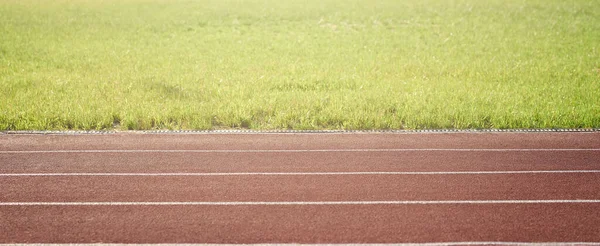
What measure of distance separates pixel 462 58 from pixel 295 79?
6.35m

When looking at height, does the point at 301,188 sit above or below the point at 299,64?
above

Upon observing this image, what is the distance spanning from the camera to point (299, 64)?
16547 millimetres

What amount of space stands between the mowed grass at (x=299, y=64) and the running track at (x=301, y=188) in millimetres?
983

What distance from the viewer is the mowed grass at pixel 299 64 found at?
10352 mm

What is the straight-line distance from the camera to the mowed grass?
1035 centimetres

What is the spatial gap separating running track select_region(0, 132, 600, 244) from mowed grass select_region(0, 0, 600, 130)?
98 centimetres

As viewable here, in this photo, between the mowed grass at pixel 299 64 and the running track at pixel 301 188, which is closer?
the running track at pixel 301 188

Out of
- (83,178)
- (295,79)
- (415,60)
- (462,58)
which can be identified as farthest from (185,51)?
(83,178)

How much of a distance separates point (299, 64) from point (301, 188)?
A: 989 centimetres

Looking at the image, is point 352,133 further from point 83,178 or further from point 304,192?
point 83,178

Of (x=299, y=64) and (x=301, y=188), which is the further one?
(x=299, y=64)

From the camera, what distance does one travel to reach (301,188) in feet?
22.9

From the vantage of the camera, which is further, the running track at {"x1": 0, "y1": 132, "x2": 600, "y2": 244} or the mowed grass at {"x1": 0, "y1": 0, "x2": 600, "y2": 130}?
the mowed grass at {"x1": 0, "y1": 0, "x2": 600, "y2": 130}

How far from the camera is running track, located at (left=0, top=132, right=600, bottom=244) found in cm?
586
